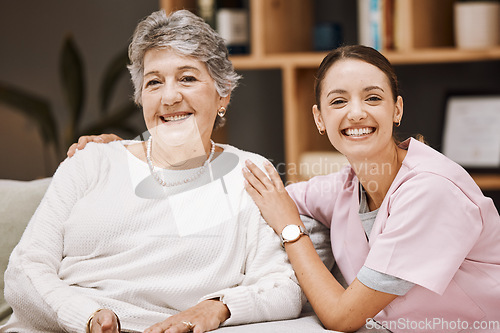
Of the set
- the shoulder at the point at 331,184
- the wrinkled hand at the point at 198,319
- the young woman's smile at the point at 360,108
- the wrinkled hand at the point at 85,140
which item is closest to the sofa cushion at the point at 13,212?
the wrinkled hand at the point at 85,140

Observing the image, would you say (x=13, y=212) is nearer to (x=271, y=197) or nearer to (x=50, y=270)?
(x=50, y=270)

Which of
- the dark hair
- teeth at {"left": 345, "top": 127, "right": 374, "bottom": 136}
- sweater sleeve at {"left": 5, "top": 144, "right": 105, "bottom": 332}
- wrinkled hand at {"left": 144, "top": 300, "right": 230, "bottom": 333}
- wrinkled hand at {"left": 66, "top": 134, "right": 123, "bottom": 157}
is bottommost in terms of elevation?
wrinkled hand at {"left": 144, "top": 300, "right": 230, "bottom": 333}

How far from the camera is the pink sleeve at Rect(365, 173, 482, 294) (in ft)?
4.07

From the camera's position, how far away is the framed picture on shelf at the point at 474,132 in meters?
2.47

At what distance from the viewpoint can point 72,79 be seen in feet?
9.93

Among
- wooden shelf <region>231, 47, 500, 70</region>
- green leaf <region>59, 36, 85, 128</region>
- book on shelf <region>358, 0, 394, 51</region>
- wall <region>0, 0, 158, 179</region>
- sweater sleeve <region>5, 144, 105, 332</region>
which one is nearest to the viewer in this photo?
sweater sleeve <region>5, 144, 105, 332</region>

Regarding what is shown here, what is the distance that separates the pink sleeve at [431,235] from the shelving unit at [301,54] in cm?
122

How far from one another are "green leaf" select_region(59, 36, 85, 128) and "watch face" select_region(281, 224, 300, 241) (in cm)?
188

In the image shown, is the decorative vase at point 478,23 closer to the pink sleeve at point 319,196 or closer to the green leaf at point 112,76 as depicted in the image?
the pink sleeve at point 319,196

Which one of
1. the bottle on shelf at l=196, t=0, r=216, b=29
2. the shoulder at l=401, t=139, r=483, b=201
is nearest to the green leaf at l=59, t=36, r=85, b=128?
the bottle on shelf at l=196, t=0, r=216, b=29

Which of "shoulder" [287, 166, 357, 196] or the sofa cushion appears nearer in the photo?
"shoulder" [287, 166, 357, 196]

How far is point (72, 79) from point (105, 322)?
6.49 feet

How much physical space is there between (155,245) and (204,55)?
464 millimetres

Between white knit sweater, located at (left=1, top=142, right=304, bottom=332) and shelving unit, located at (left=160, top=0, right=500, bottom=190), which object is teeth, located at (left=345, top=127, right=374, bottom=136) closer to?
white knit sweater, located at (left=1, top=142, right=304, bottom=332)
